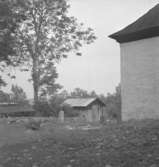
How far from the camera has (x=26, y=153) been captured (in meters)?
7.49

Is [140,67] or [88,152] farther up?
[140,67]

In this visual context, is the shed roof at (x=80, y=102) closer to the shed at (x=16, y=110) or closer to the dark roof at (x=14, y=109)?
the dark roof at (x=14, y=109)

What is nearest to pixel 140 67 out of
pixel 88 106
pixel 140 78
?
pixel 140 78

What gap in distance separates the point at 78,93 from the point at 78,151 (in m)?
90.7

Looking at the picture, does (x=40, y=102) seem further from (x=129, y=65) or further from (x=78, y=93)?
(x=78, y=93)

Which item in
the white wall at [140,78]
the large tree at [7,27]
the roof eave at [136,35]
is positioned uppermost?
the large tree at [7,27]

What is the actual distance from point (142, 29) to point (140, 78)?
2.39 meters

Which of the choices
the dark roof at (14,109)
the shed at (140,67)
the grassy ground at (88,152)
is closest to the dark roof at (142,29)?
the shed at (140,67)

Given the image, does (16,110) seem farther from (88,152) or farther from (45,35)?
(88,152)

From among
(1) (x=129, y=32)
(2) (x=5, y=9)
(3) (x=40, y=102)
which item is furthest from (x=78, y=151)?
(3) (x=40, y=102)

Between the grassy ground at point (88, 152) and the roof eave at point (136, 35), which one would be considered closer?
the grassy ground at point (88, 152)

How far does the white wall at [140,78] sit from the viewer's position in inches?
567

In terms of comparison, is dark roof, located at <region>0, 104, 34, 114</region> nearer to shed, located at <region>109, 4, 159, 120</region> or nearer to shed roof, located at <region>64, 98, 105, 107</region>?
shed roof, located at <region>64, 98, 105, 107</region>

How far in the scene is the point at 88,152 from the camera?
662 cm
